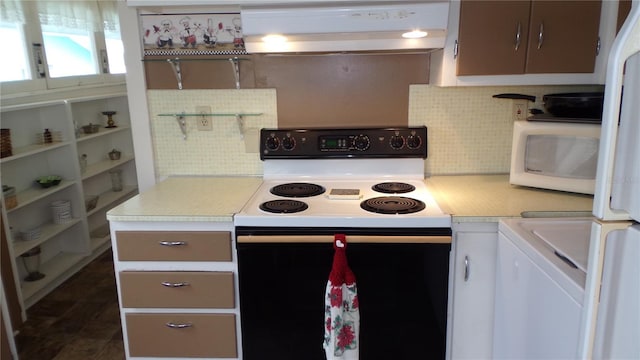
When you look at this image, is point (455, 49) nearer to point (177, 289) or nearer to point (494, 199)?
point (494, 199)

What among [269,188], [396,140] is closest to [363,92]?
[396,140]

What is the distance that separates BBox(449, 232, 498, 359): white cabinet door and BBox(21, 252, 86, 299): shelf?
2609mm

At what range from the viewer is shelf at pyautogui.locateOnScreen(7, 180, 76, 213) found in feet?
9.70

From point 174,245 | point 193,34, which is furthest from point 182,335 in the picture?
point 193,34

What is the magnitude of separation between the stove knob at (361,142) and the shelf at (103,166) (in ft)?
8.12

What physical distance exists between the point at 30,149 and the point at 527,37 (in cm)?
308

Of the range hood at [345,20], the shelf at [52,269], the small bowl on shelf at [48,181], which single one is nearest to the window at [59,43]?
the small bowl on shelf at [48,181]

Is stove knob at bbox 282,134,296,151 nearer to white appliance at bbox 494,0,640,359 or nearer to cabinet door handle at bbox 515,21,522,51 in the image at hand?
cabinet door handle at bbox 515,21,522,51

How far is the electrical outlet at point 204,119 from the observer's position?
232 cm

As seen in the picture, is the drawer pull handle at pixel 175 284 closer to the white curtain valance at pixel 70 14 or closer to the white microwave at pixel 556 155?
the white microwave at pixel 556 155

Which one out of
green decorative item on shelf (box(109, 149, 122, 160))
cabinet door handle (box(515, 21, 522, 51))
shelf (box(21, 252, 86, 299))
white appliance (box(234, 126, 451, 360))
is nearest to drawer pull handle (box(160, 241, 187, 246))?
white appliance (box(234, 126, 451, 360))

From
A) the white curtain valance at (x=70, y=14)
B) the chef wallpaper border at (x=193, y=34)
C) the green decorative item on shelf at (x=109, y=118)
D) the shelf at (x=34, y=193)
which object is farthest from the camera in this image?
the green decorative item on shelf at (x=109, y=118)

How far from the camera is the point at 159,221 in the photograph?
70.4 inches

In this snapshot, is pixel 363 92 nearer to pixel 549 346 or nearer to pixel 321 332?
pixel 321 332
